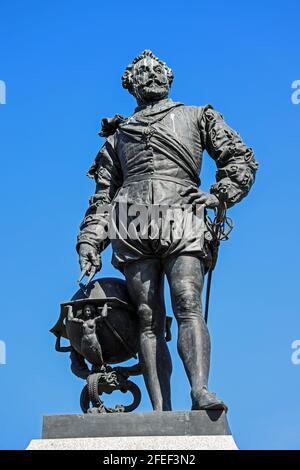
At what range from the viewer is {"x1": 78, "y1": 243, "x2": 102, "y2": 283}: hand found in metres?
11.0

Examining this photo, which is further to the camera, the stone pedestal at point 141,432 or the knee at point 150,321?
the knee at point 150,321

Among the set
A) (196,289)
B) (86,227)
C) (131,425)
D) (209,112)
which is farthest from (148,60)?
(131,425)

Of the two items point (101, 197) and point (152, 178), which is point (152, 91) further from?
point (101, 197)

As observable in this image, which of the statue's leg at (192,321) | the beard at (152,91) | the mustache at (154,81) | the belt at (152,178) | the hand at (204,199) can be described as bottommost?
the statue's leg at (192,321)

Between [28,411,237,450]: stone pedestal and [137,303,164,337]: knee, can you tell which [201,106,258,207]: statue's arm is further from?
[28,411,237,450]: stone pedestal

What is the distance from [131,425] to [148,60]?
13.8ft

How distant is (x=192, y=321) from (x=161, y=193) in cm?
144

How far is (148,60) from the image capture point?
38.7 feet

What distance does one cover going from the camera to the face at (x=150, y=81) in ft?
38.4

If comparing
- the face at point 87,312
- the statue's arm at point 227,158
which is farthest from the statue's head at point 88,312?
the statue's arm at point 227,158

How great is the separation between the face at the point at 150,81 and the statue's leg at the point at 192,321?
2073 mm

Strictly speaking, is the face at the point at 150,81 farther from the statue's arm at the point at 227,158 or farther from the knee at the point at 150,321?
the knee at the point at 150,321
